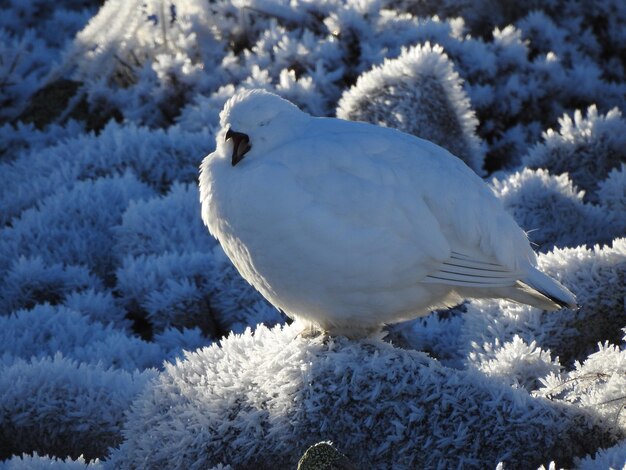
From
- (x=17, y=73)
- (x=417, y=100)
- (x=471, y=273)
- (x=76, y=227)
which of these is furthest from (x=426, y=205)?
(x=17, y=73)

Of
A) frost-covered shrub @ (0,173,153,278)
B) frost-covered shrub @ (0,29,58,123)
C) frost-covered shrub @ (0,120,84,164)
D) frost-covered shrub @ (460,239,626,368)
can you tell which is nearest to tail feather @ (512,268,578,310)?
frost-covered shrub @ (460,239,626,368)

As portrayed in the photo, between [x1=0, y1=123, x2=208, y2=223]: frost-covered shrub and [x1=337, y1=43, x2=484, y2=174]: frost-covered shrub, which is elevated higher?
[x1=337, y1=43, x2=484, y2=174]: frost-covered shrub

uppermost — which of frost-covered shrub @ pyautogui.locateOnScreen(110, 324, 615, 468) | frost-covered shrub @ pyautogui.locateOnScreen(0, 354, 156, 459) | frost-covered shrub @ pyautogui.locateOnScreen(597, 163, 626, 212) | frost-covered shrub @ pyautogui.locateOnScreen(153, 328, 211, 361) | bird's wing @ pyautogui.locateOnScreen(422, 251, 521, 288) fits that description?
bird's wing @ pyautogui.locateOnScreen(422, 251, 521, 288)

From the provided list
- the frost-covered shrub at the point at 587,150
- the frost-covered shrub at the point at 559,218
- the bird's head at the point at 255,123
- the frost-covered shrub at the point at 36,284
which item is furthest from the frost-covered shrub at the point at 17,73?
the bird's head at the point at 255,123

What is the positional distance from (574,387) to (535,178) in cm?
169

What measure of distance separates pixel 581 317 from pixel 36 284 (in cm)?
231

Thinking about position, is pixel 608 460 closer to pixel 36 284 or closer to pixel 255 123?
pixel 255 123

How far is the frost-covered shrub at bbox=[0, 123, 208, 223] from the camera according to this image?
209 inches

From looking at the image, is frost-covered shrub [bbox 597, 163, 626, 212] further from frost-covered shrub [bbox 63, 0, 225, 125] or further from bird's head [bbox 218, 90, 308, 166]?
frost-covered shrub [bbox 63, 0, 225, 125]

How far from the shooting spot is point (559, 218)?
435 centimetres

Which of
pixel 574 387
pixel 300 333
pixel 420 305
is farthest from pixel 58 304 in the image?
pixel 574 387

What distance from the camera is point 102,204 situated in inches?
194

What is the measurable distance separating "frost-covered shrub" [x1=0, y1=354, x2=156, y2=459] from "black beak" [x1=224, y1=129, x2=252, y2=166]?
857 mm

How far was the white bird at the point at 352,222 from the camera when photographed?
2.76 meters
